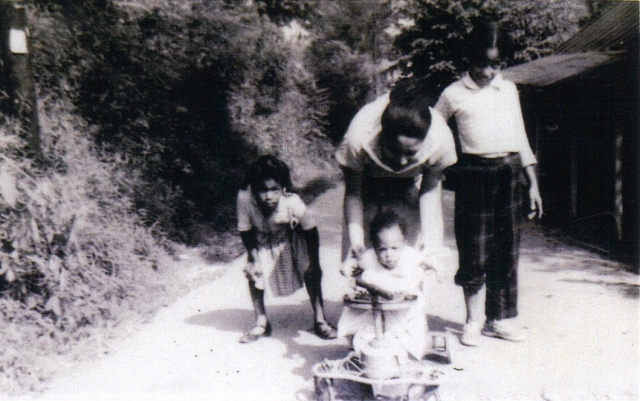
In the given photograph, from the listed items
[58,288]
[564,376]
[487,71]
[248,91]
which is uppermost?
[248,91]

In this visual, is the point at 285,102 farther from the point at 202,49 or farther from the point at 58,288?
the point at 58,288

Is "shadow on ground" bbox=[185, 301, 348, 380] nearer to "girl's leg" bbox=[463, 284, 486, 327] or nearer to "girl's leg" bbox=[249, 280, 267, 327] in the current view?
"girl's leg" bbox=[249, 280, 267, 327]

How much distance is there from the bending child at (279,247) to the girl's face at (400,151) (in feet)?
3.88

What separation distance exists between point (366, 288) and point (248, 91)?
832 cm

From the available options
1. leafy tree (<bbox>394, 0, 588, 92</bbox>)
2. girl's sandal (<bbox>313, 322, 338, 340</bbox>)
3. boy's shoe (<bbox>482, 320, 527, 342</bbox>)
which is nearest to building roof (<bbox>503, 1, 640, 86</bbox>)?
leafy tree (<bbox>394, 0, 588, 92</bbox>)

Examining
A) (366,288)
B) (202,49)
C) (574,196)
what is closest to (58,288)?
(366,288)

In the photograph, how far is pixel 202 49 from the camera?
942 centimetres

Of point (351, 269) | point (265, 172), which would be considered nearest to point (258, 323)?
point (265, 172)

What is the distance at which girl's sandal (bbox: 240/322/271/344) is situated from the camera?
14.8 feet

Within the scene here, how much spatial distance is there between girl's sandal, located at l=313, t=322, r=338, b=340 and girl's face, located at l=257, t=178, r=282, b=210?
3.34ft

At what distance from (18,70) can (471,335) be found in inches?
178

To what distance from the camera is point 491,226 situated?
4328 millimetres

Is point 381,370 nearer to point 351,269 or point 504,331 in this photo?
point 351,269

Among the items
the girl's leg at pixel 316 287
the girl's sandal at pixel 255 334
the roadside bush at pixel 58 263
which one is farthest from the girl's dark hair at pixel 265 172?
the roadside bush at pixel 58 263
